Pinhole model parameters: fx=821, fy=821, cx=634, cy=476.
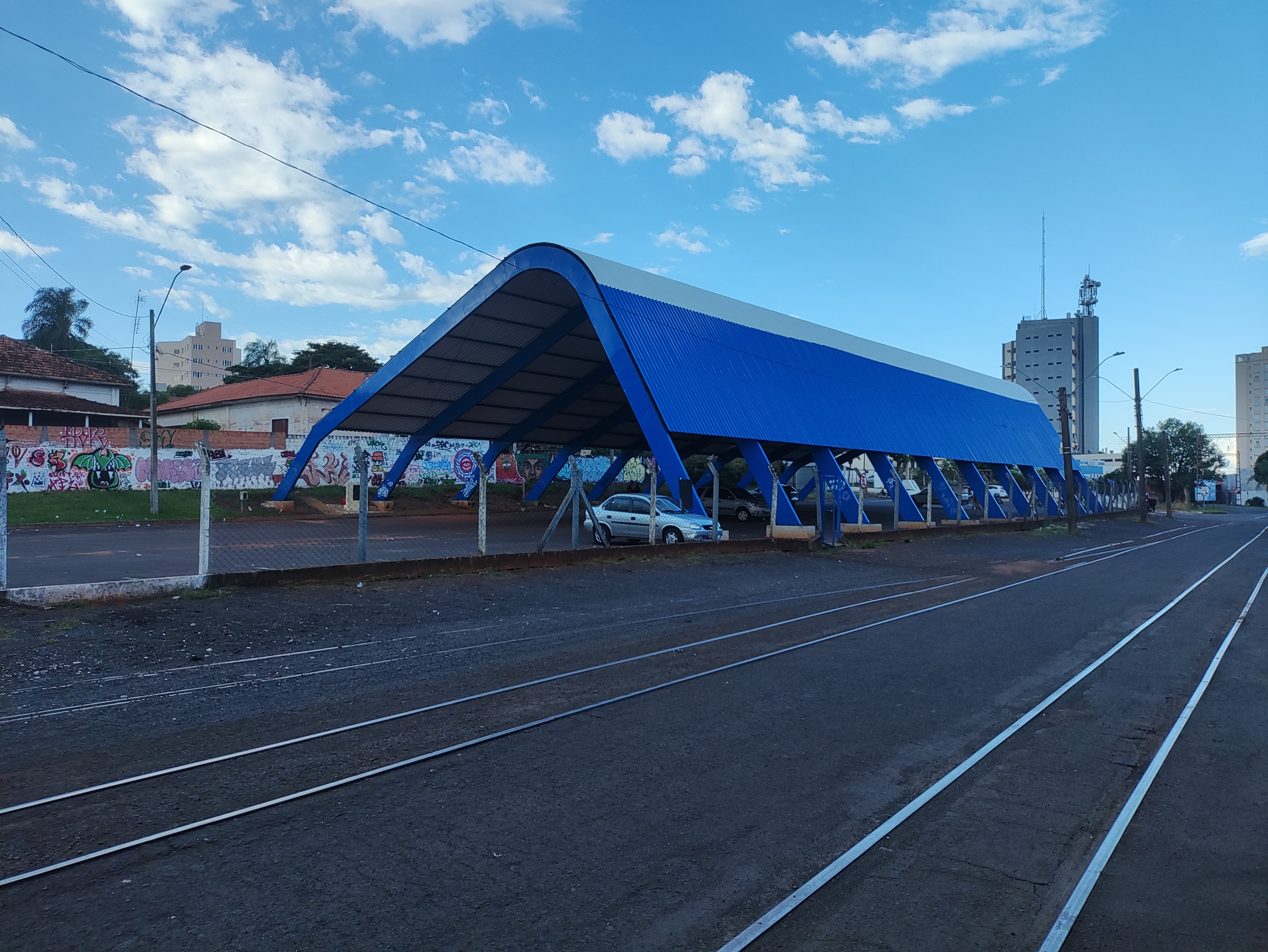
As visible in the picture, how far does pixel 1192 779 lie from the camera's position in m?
5.39

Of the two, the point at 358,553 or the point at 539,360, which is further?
the point at 539,360

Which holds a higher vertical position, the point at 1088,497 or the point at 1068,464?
the point at 1068,464

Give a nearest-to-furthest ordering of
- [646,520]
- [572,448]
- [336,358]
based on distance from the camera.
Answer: [646,520], [572,448], [336,358]

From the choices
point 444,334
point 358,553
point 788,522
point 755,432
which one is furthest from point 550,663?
point 444,334

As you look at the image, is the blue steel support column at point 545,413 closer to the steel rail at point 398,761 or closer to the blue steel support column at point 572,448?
the blue steel support column at point 572,448

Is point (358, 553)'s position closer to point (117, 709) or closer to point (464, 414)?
point (117, 709)

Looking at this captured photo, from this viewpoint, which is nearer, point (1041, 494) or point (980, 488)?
point (980, 488)

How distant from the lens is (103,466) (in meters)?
31.9

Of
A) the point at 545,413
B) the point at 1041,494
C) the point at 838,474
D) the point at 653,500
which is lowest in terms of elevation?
the point at 653,500

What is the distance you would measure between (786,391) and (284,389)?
102ft

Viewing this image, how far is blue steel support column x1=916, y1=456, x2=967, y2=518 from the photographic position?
34969mm

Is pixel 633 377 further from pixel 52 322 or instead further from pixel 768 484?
pixel 52 322

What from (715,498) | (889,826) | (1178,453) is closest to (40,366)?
(715,498)

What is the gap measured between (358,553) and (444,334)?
14100 millimetres
